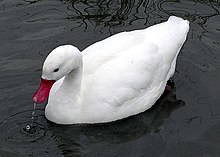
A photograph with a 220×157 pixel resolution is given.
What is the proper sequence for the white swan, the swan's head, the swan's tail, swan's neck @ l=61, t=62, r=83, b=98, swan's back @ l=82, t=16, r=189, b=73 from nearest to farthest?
the swan's head < the white swan < swan's neck @ l=61, t=62, r=83, b=98 < swan's back @ l=82, t=16, r=189, b=73 < the swan's tail

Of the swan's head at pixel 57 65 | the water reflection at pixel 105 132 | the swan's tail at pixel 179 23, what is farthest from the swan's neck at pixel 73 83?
the swan's tail at pixel 179 23

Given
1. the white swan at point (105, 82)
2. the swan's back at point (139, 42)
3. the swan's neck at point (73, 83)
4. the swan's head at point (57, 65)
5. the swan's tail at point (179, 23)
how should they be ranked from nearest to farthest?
the swan's head at point (57, 65) < the white swan at point (105, 82) < the swan's neck at point (73, 83) < the swan's back at point (139, 42) < the swan's tail at point (179, 23)

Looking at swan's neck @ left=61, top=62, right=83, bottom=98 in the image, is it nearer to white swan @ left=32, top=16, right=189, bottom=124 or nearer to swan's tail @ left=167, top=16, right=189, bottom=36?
white swan @ left=32, top=16, right=189, bottom=124

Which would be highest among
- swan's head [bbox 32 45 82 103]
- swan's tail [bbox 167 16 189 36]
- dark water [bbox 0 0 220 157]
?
swan's head [bbox 32 45 82 103]

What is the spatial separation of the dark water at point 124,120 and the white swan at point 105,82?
197 mm

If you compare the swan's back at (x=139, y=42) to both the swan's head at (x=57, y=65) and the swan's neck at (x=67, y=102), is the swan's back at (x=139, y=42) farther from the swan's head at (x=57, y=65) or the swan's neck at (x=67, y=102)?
the swan's head at (x=57, y=65)

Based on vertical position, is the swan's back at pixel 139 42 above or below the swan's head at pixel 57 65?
below

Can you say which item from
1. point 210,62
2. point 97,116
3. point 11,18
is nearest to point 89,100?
point 97,116

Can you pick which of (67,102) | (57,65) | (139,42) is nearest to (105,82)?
(67,102)

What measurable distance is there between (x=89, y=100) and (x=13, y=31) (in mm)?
2898

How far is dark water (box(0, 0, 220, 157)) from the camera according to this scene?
769 cm

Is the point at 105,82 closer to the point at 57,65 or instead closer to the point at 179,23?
the point at 57,65

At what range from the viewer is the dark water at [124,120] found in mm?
7691

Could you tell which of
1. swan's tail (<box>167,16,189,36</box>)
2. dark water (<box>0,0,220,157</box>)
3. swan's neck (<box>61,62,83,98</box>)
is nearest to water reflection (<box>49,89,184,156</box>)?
dark water (<box>0,0,220,157</box>)
